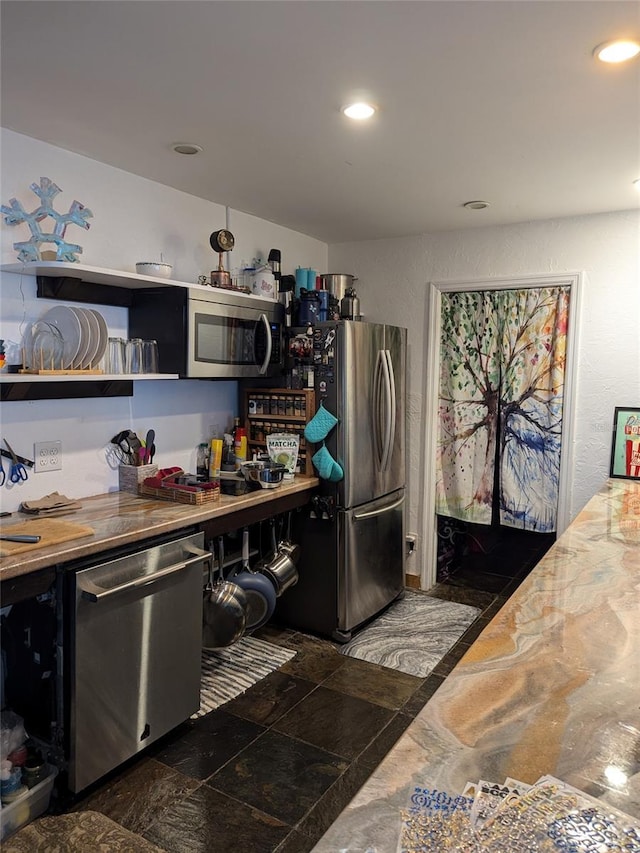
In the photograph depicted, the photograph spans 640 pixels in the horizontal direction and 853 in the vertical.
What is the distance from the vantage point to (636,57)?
1.67m

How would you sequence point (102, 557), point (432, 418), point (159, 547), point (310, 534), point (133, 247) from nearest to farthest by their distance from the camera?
point (102, 557), point (159, 547), point (133, 247), point (310, 534), point (432, 418)

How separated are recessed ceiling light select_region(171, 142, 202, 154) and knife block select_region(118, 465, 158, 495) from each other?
4.48 ft

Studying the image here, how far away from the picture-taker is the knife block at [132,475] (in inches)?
108

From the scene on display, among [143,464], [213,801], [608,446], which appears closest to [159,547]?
[143,464]

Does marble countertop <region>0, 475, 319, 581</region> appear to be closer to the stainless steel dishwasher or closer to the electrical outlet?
the stainless steel dishwasher

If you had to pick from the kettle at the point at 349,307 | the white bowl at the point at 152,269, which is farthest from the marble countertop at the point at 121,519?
the kettle at the point at 349,307

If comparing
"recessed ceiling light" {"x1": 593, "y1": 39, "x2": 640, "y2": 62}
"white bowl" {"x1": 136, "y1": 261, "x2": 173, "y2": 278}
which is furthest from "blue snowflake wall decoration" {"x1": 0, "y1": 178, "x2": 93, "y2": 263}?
"recessed ceiling light" {"x1": 593, "y1": 39, "x2": 640, "y2": 62}

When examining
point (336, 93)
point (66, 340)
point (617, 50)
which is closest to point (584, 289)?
point (617, 50)

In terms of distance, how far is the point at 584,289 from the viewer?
3.46 meters

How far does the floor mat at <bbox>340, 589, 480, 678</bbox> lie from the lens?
317 cm

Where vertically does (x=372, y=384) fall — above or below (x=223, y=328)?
below

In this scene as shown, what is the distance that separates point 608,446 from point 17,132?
10.8 ft

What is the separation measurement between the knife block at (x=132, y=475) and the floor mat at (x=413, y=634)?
1.44 meters

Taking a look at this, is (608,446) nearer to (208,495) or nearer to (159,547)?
(208,495)
